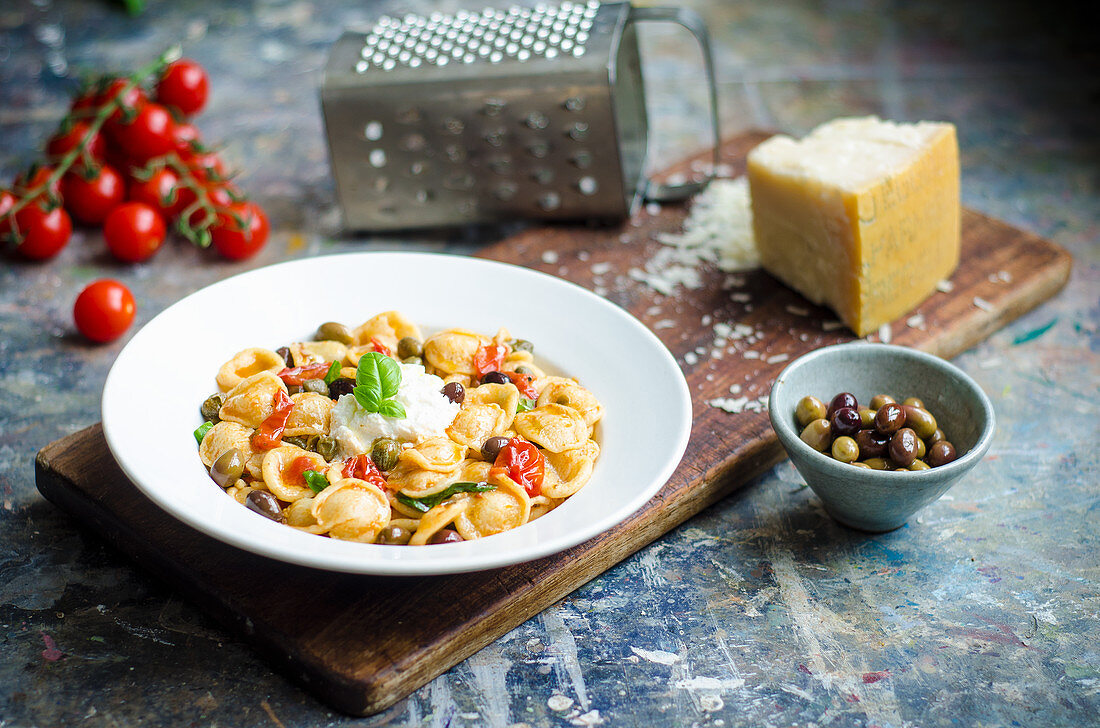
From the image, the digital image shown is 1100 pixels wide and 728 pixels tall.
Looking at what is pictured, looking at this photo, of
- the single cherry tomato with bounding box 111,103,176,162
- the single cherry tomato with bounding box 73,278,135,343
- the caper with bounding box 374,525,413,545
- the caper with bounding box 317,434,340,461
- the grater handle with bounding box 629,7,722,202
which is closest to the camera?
the caper with bounding box 374,525,413,545

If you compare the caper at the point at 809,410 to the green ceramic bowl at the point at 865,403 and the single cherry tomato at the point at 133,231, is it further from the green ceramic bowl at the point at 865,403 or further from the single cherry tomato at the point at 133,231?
the single cherry tomato at the point at 133,231

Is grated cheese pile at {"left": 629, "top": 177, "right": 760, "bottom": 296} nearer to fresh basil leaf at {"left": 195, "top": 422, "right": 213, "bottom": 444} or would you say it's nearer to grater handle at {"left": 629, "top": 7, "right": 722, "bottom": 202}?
grater handle at {"left": 629, "top": 7, "right": 722, "bottom": 202}

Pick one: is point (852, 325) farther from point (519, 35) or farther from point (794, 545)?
point (519, 35)

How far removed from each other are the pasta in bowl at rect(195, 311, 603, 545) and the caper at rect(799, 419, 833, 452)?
1.59 ft

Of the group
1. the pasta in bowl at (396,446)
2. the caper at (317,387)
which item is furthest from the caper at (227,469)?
the caper at (317,387)

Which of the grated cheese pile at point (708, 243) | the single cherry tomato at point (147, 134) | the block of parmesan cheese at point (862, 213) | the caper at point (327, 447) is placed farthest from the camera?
the single cherry tomato at point (147, 134)

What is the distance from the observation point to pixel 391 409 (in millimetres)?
2105

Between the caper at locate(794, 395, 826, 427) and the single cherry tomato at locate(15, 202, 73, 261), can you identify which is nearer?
the caper at locate(794, 395, 826, 427)

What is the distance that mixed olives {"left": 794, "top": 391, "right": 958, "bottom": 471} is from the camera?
7.16 ft

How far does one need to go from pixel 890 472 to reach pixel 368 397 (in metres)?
1.11

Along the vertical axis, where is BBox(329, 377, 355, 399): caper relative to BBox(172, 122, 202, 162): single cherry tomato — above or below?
below

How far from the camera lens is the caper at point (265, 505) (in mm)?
1972

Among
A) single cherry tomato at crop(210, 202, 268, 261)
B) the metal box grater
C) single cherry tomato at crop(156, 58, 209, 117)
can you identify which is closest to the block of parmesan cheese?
the metal box grater

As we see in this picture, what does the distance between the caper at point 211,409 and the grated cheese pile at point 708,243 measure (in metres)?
1.39
